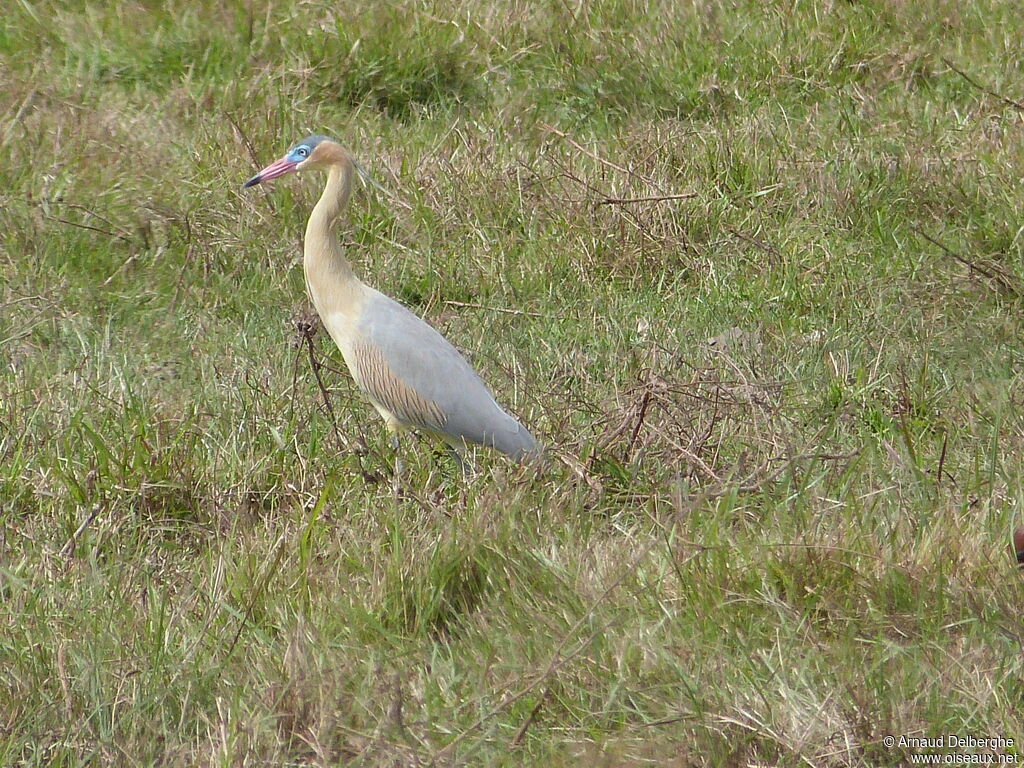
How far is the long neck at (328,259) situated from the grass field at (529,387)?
0.60ft

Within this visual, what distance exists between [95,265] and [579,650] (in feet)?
11.3

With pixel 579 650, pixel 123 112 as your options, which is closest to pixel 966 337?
pixel 579 650

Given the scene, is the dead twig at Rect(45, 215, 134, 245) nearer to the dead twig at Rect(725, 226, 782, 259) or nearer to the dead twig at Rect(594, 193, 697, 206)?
the dead twig at Rect(594, 193, 697, 206)

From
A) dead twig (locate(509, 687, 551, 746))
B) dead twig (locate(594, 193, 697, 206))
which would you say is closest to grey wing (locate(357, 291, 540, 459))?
dead twig (locate(509, 687, 551, 746))

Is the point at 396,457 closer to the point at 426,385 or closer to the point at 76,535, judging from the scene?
the point at 426,385

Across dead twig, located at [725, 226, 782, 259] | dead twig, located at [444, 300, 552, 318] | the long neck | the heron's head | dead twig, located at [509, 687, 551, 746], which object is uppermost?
dead twig, located at [509, 687, 551, 746]

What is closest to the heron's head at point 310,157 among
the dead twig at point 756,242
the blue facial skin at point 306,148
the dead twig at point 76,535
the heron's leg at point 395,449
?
the blue facial skin at point 306,148

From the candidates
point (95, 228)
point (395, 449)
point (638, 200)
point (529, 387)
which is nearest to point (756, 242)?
point (638, 200)

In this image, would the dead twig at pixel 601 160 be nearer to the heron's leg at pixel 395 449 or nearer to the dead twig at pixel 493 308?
the dead twig at pixel 493 308

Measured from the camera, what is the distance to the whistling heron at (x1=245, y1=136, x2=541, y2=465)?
4.20m

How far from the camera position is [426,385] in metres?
4.25

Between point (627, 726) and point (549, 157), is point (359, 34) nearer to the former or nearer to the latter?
point (549, 157)

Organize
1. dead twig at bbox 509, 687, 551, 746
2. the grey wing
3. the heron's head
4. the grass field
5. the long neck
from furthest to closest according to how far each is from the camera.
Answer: the heron's head < the long neck < the grey wing < the grass field < dead twig at bbox 509, 687, 551, 746

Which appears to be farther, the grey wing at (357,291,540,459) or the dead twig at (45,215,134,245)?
the dead twig at (45,215,134,245)
